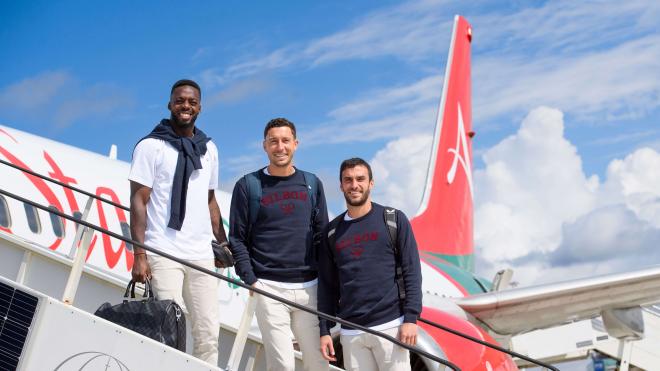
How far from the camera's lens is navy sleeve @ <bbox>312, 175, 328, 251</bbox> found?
13.7ft

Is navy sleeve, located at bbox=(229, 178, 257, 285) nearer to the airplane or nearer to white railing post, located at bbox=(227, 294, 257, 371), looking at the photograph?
white railing post, located at bbox=(227, 294, 257, 371)

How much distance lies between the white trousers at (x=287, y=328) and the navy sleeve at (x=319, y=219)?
0.81 feet

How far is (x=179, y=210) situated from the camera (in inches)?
157

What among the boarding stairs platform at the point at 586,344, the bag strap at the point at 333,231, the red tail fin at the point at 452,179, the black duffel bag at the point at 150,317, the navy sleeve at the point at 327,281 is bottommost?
the black duffel bag at the point at 150,317

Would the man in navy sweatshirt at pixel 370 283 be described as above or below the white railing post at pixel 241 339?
above

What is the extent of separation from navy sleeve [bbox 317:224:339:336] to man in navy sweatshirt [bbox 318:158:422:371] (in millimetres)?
30

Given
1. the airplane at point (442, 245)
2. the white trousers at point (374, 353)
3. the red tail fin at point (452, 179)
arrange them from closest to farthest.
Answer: the white trousers at point (374, 353), the airplane at point (442, 245), the red tail fin at point (452, 179)

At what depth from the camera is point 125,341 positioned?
370 cm

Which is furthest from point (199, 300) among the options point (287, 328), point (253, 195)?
point (253, 195)

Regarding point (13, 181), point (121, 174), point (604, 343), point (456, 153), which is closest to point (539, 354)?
point (604, 343)

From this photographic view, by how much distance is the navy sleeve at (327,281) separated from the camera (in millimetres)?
4039

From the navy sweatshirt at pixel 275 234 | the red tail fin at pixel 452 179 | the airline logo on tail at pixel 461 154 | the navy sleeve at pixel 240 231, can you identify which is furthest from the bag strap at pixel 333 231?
the airline logo on tail at pixel 461 154

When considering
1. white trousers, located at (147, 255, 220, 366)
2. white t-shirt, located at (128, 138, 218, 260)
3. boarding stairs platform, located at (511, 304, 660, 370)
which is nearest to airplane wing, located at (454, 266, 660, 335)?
boarding stairs platform, located at (511, 304, 660, 370)

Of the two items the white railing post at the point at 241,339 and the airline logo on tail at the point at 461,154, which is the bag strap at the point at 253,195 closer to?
the white railing post at the point at 241,339
